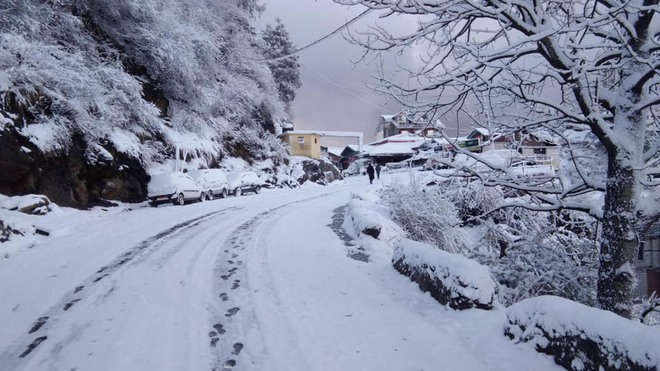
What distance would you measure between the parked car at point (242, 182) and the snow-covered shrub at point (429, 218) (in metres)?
13.7

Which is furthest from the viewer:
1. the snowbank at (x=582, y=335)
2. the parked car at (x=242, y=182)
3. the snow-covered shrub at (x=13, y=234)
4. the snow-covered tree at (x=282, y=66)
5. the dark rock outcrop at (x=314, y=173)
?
the snow-covered tree at (x=282, y=66)

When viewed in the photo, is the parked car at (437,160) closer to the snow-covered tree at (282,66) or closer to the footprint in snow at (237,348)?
the footprint in snow at (237,348)

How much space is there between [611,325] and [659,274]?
14.4 meters

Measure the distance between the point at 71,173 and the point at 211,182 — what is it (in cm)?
792

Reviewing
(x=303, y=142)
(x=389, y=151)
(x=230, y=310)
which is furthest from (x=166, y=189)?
(x=389, y=151)

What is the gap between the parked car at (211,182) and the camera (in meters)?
20.5

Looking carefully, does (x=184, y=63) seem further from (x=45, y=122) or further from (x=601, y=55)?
Answer: (x=601, y=55)

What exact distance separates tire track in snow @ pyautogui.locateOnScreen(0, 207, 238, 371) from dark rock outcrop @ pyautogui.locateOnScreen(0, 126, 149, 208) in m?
5.62

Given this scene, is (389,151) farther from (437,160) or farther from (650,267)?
(437,160)

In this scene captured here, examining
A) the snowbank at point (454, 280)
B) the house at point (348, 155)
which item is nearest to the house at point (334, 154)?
the house at point (348, 155)

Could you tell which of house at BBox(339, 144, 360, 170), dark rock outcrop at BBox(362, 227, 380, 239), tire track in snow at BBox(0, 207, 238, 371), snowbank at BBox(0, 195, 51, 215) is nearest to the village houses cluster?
dark rock outcrop at BBox(362, 227, 380, 239)

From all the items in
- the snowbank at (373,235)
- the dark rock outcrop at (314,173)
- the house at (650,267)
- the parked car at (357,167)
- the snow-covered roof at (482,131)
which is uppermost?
the parked car at (357,167)

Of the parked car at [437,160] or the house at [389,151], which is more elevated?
the house at [389,151]

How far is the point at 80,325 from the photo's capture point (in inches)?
173
